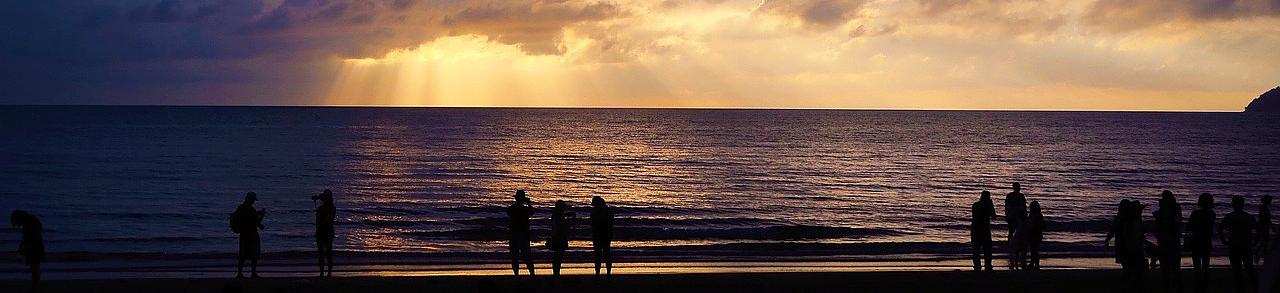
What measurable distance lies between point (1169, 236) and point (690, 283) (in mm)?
6295

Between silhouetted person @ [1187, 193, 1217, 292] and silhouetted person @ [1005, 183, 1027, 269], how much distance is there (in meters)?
3.10

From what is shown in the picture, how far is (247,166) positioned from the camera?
58.8 metres

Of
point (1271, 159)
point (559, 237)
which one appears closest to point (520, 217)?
point (559, 237)

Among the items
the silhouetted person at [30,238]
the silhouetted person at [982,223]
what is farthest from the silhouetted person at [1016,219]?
the silhouetted person at [30,238]

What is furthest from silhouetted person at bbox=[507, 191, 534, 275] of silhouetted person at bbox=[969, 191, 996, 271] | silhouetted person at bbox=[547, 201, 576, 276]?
silhouetted person at bbox=[969, 191, 996, 271]

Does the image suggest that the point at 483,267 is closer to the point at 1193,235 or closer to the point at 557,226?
the point at 557,226

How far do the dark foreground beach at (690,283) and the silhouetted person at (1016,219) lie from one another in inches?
32.8

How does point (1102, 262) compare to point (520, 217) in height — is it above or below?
below

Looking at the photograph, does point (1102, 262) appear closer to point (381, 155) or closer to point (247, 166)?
point (247, 166)

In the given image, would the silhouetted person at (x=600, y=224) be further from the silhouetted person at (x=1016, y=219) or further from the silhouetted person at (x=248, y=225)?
the silhouetted person at (x=1016, y=219)

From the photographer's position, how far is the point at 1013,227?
17.2m

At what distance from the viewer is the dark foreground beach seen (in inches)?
590

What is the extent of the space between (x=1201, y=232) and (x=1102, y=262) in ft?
26.4

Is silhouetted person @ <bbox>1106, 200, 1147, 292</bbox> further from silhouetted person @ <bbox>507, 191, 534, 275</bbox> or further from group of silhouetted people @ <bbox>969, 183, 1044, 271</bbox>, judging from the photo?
silhouetted person @ <bbox>507, 191, 534, 275</bbox>
